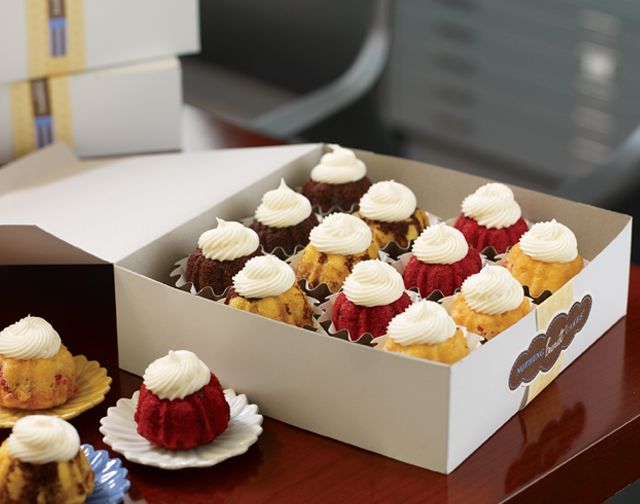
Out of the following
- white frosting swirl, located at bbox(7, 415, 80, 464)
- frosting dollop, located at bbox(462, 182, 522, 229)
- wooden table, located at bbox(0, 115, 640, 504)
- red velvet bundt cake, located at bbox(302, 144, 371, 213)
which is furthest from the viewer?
red velvet bundt cake, located at bbox(302, 144, 371, 213)

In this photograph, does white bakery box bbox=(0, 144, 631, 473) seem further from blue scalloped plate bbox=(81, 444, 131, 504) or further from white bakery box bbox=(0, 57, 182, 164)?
blue scalloped plate bbox=(81, 444, 131, 504)

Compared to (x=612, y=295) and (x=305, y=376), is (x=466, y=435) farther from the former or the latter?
(x=612, y=295)

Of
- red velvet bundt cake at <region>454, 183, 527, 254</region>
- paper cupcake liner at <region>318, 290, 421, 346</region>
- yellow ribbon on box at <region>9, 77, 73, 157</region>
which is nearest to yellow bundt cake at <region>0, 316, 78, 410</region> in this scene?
paper cupcake liner at <region>318, 290, 421, 346</region>

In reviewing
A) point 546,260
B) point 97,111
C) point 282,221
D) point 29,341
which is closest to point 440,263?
point 546,260

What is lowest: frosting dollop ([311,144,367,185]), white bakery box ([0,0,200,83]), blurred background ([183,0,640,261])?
blurred background ([183,0,640,261])

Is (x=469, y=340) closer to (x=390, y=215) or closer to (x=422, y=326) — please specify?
(x=422, y=326)

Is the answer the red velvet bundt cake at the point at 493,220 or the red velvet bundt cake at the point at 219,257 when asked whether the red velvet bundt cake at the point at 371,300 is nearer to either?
the red velvet bundt cake at the point at 219,257

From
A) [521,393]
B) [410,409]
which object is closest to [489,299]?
[521,393]

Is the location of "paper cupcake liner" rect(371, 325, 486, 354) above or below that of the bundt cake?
below
